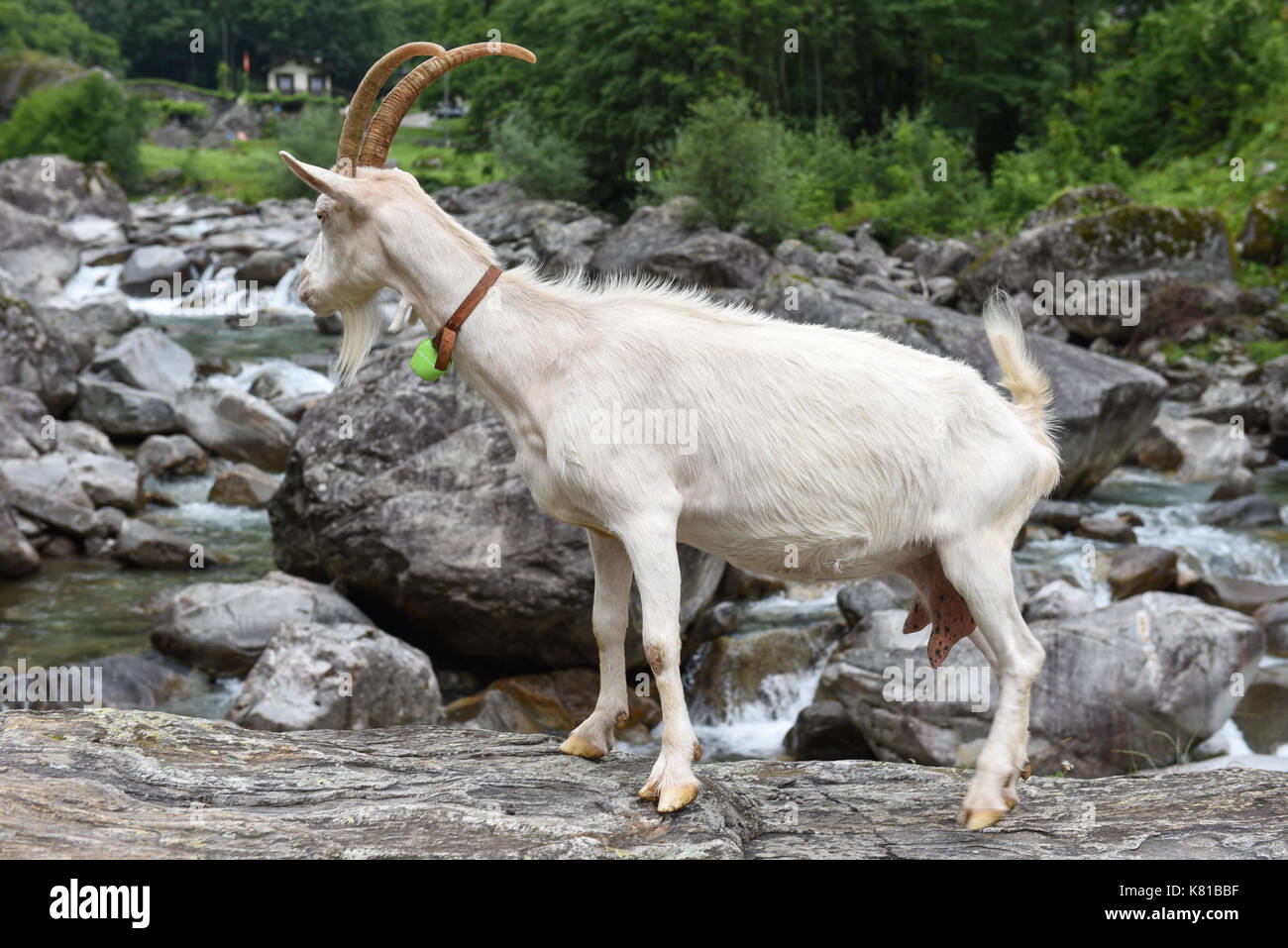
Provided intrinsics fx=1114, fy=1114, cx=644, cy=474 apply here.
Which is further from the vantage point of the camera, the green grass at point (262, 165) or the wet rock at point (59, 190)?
the green grass at point (262, 165)

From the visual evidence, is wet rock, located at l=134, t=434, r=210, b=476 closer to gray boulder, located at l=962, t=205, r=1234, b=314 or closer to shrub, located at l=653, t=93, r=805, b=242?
shrub, located at l=653, t=93, r=805, b=242

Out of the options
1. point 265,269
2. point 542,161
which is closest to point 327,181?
point 265,269

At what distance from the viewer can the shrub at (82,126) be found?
165 ft

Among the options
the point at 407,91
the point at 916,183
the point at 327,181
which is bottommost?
the point at 327,181

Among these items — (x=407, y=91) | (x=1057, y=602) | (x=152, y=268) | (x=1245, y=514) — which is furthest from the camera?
(x=152, y=268)

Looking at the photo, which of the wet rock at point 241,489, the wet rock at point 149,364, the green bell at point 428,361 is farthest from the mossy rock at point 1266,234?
the green bell at point 428,361

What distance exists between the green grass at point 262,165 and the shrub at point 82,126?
190 centimetres

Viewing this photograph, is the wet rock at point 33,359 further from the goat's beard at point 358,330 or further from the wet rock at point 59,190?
the wet rock at point 59,190

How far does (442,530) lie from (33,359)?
12.2 metres

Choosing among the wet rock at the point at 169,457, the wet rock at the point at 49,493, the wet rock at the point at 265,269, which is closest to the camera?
the wet rock at the point at 49,493

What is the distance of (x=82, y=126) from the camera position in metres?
51.5

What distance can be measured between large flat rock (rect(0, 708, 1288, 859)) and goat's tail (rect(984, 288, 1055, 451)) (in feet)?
6.23

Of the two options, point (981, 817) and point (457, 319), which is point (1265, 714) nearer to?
point (981, 817)

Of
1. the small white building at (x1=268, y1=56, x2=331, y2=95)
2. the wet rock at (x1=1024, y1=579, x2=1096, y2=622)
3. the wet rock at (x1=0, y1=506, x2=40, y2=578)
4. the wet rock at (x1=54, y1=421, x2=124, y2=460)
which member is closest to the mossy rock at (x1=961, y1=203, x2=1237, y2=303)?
the wet rock at (x1=1024, y1=579, x2=1096, y2=622)
